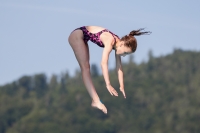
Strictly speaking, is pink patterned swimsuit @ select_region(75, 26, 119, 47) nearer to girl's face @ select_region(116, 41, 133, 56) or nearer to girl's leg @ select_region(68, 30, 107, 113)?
girl's leg @ select_region(68, 30, 107, 113)

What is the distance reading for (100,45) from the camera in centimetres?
1995

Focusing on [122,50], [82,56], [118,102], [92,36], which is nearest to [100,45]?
[92,36]

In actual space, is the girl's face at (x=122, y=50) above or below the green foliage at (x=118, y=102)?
above

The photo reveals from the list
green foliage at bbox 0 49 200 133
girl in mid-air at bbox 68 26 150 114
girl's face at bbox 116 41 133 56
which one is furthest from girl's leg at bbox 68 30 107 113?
green foliage at bbox 0 49 200 133

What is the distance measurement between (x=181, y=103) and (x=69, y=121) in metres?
24.9

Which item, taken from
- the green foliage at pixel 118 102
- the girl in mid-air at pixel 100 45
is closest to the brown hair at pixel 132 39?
the girl in mid-air at pixel 100 45

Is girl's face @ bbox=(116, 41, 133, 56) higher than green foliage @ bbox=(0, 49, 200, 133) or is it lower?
higher

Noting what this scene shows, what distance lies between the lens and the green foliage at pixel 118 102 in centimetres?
15375

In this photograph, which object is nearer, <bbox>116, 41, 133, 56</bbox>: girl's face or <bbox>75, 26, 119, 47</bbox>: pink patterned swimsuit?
<bbox>116, 41, 133, 56</bbox>: girl's face

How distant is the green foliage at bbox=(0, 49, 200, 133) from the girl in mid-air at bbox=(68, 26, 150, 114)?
12634 cm

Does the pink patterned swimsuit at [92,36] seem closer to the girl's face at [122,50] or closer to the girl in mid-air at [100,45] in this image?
the girl in mid-air at [100,45]

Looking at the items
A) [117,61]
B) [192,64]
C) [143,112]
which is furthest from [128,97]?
[117,61]

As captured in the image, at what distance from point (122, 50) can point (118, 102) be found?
147397 millimetres

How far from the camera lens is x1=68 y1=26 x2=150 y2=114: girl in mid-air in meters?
19.4
